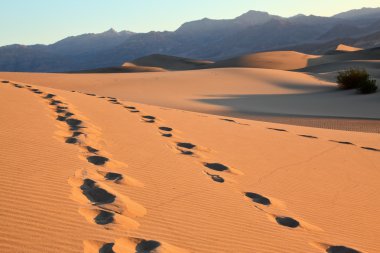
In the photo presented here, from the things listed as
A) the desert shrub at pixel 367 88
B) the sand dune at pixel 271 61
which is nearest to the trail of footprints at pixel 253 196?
the desert shrub at pixel 367 88

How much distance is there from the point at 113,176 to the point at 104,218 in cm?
112

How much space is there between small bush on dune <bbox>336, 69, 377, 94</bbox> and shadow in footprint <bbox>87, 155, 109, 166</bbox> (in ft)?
55.5

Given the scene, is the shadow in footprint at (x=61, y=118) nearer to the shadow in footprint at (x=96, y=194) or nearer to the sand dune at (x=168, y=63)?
the shadow in footprint at (x=96, y=194)

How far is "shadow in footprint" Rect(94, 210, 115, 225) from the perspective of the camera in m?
3.25

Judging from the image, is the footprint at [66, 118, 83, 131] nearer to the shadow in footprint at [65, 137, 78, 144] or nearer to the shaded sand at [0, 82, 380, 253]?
the shaded sand at [0, 82, 380, 253]

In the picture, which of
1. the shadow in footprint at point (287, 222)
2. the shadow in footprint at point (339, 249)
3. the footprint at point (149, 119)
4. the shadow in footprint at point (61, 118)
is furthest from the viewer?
the footprint at point (149, 119)

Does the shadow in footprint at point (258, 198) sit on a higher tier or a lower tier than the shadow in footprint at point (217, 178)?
lower

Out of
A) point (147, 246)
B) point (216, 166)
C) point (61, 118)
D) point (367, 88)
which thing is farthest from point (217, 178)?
point (367, 88)

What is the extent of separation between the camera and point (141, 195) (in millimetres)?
3992

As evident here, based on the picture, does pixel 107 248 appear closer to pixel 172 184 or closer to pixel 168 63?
pixel 172 184

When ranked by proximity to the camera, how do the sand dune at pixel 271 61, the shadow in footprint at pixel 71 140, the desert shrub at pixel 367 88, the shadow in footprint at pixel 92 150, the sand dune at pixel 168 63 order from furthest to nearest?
the sand dune at pixel 168 63 → the sand dune at pixel 271 61 → the desert shrub at pixel 367 88 → the shadow in footprint at pixel 71 140 → the shadow in footprint at pixel 92 150

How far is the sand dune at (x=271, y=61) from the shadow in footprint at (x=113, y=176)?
45283 mm

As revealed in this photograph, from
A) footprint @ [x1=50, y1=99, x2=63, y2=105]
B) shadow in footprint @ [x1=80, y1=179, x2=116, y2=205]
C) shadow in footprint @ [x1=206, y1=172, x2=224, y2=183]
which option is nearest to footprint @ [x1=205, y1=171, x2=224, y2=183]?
shadow in footprint @ [x1=206, y1=172, x2=224, y2=183]

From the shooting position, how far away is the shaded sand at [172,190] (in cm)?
313
